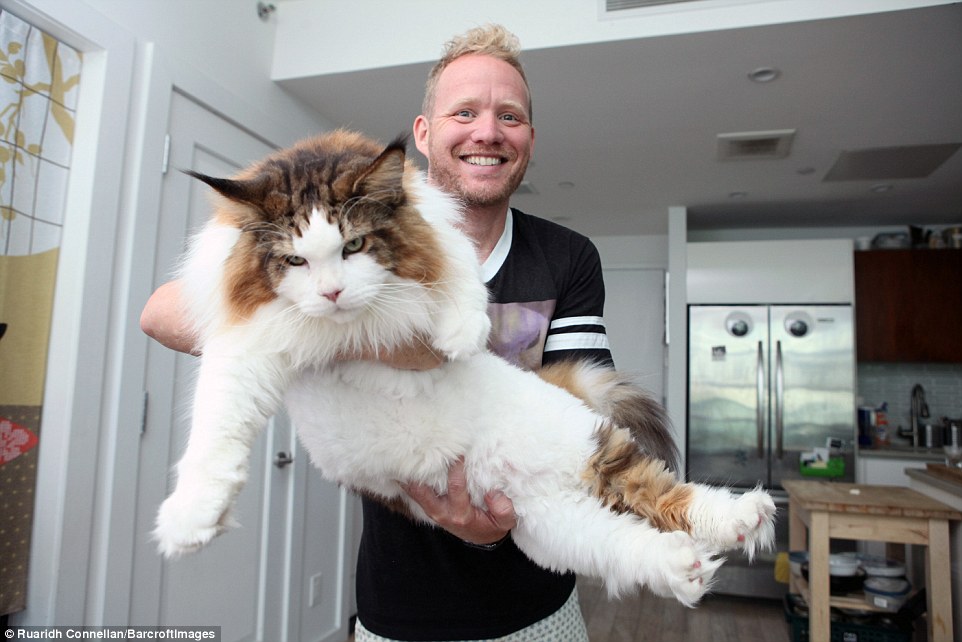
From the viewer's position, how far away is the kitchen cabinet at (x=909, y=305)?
5.36m

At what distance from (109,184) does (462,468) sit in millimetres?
1850

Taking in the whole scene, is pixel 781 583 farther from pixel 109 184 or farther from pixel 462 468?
pixel 109 184

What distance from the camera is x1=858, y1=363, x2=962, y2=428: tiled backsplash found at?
572 centimetres

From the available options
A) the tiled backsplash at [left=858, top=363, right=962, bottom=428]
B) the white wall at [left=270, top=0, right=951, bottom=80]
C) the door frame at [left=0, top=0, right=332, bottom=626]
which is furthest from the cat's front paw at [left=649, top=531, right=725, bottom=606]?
the tiled backsplash at [left=858, top=363, right=962, bottom=428]

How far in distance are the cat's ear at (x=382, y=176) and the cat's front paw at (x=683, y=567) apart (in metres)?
0.70

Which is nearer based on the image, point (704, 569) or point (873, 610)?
point (704, 569)

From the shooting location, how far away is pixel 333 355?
1039 millimetres

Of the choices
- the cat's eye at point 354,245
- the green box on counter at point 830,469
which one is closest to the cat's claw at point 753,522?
the cat's eye at point 354,245

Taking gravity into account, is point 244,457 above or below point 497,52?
below

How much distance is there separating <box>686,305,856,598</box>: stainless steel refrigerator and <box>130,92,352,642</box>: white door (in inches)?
122

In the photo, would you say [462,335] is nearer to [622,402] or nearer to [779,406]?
[622,402]

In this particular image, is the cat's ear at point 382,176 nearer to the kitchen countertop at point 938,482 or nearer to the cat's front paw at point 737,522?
the cat's front paw at point 737,522

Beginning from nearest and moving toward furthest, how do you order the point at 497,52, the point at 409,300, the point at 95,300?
the point at 409,300, the point at 497,52, the point at 95,300

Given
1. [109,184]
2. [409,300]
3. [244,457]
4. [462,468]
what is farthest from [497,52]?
[109,184]
